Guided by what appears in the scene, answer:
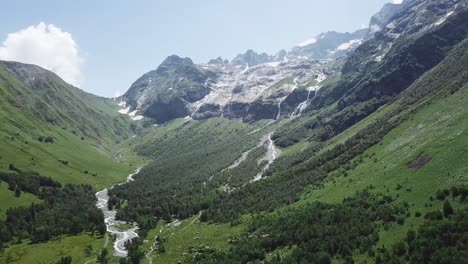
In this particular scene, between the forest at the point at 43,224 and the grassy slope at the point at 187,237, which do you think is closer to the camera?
the grassy slope at the point at 187,237

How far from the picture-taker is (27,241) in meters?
166

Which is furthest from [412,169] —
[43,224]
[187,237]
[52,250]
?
[43,224]

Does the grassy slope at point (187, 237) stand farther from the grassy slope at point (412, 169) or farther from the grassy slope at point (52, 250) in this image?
the grassy slope at point (52, 250)

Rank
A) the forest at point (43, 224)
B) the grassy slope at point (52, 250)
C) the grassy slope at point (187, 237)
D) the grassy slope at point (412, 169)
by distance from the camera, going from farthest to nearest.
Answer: the forest at point (43, 224), the grassy slope at point (52, 250), the grassy slope at point (187, 237), the grassy slope at point (412, 169)

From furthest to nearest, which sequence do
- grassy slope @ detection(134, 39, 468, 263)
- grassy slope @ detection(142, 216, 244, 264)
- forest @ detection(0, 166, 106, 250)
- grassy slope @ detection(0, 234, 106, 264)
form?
1. forest @ detection(0, 166, 106, 250)
2. grassy slope @ detection(0, 234, 106, 264)
3. grassy slope @ detection(142, 216, 244, 264)
4. grassy slope @ detection(134, 39, 468, 263)

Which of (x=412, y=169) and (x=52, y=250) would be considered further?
(x=52, y=250)

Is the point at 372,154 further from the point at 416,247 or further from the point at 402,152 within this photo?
the point at 416,247

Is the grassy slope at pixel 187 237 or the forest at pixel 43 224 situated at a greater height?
the forest at pixel 43 224

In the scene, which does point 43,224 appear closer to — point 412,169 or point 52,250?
point 52,250

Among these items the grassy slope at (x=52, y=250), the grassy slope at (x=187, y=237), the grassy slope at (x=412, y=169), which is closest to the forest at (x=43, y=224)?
the grassy slope at (x=52, y=250)

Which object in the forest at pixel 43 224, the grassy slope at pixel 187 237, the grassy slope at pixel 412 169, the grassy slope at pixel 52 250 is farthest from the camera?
the forest at pixel 43 224

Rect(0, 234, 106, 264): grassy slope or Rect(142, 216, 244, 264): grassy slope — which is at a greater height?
Rect(0, 234, 106, 264): grassy slope

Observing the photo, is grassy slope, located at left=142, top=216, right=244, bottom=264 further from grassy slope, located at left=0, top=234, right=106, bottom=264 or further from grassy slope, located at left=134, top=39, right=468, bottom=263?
grassy slope, located at left=0, top=234, right=106, bottom=264

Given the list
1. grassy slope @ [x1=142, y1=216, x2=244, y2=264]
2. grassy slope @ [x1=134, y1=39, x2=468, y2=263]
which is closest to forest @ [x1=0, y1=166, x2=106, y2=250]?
grassy slope @ [x1=142, y1=216, x2=244, y2=264]
